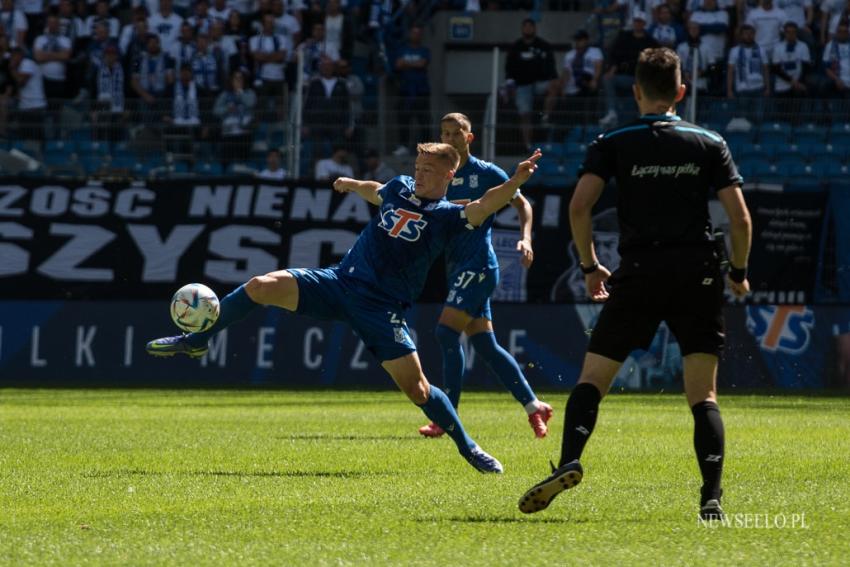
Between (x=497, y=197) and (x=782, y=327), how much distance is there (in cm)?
1236

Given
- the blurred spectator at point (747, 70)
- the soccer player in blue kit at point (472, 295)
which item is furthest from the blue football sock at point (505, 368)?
the blurred spectator at point (747, 70)

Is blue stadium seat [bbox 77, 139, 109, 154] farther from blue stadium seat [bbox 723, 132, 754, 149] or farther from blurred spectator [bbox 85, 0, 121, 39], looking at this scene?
blue stadium seat [bbox 723, 132, 754, 149]

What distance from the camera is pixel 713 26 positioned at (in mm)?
23031

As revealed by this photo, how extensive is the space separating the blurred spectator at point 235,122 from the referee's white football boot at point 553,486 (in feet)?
48.5

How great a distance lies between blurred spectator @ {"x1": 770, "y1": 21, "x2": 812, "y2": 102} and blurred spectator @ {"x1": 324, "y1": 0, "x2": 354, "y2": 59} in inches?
256

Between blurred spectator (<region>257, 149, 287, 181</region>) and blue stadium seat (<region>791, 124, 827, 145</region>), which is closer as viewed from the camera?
blue stadium seat (<region>791, 124, 827, 145</region>)

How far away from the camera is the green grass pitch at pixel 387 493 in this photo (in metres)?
5.95

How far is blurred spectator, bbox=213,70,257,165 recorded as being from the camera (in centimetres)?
2078

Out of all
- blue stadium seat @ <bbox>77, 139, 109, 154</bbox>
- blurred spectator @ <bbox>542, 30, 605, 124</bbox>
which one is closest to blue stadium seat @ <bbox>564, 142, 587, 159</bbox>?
blurred spectator @ <bbox>542, 30, 605, 124</bbox>

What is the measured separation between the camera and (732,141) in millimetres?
20250

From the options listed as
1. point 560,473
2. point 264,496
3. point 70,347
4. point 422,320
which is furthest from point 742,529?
point 70,347

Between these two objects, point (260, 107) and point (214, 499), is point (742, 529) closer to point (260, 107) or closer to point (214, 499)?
point (214, 499)

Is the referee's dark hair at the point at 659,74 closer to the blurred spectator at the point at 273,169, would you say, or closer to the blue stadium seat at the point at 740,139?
the blue stadium seat at the point at 740,139

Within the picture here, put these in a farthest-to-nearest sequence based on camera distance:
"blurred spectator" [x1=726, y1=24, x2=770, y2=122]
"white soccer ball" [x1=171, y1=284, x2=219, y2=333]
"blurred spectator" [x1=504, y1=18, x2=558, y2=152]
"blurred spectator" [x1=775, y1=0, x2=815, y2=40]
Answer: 1. "blurred spectator" [x1=775, y1=0, x2=815, y2=40]
2. "blurred spectator" [x1=504, y1=18, x2=558, y2=152]
3. "blurred spectator" [x1=726, y1=24, x2=770, y2=122]
4. "white soccer ball" [x1=171, y1=284, x2=219, y2=333]
